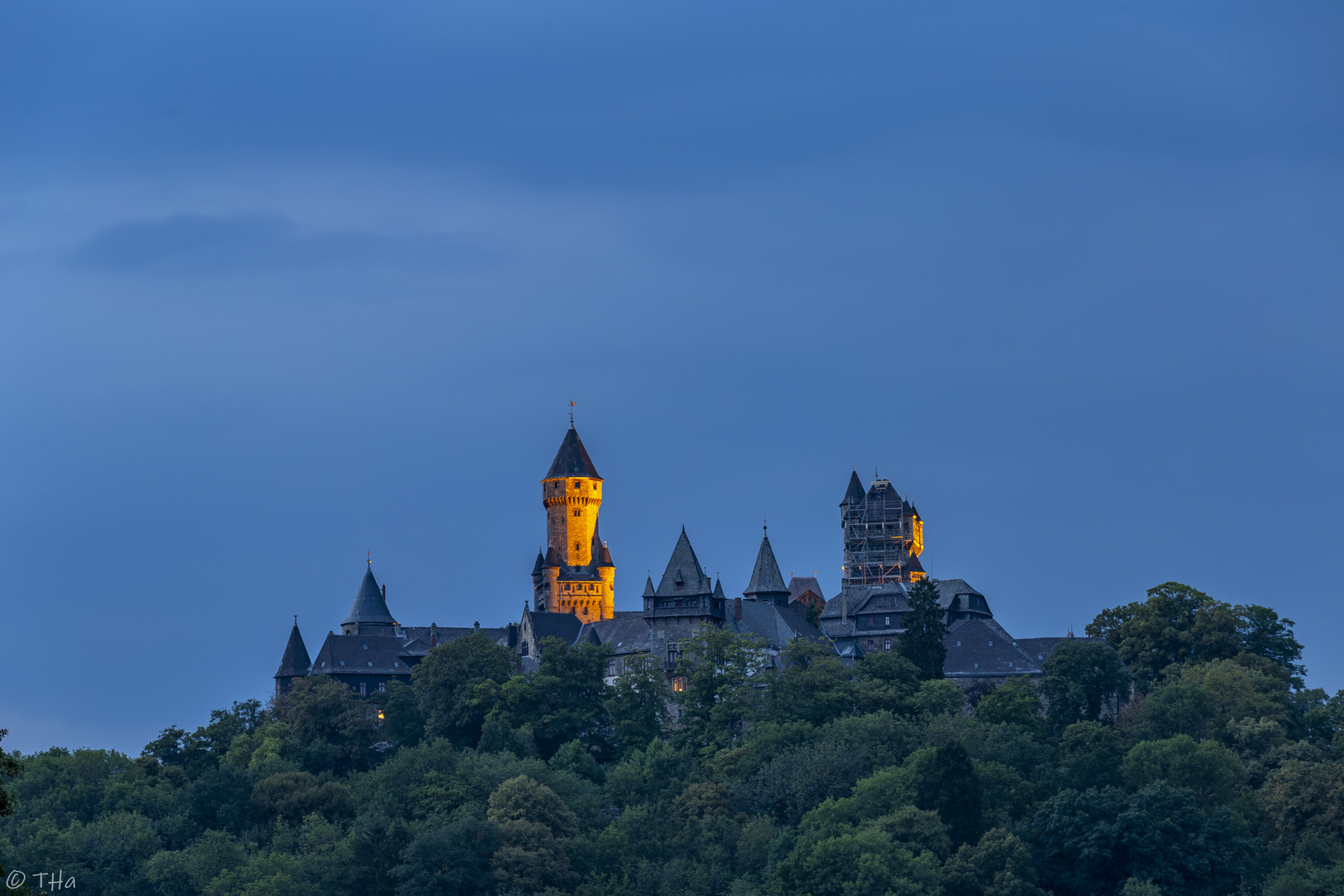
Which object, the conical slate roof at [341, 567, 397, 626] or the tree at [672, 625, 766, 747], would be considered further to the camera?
the conical slate roof at [341, 567, 397, 626]

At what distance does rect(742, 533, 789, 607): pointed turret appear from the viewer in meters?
118

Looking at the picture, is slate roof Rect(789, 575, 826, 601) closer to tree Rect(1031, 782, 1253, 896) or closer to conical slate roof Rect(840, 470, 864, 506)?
conical slate roof Rect(840, 470, 864, 506)

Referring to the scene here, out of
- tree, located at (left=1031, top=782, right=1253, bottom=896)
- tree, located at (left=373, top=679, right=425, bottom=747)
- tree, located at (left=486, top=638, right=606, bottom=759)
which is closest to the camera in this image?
tree, located at (left=1031, top=782, right=1253, bottom=896)

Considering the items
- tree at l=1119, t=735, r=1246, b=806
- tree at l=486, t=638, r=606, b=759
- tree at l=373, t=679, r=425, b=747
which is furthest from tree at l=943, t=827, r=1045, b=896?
tree at l=373, t=679, r=425, b=747

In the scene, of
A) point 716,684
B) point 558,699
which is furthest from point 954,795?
point 558,699

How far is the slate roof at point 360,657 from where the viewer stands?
119 m

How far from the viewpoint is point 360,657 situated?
12100 centimetres

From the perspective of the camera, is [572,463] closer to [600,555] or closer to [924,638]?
[600,555]

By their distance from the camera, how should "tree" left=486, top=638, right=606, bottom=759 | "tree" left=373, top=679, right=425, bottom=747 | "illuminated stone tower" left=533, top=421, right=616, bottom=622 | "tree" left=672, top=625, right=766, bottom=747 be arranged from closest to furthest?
"tree" left=672, top=625, right=766, bottom=747 < "tree" left=486, top=638, right=606, bottom=759 < "tree" left=373, top=679, right=425, bottom=747 < "illuminated stone tower" left=533, top=421, right=616, bottom=622

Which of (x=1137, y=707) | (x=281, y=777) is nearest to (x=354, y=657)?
(x=281, y=777)

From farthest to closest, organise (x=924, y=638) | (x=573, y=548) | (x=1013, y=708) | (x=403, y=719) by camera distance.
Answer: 1. (x=573, y=548)
2. (x=403, y=719)
3. (x=924, y=638)
4. (x=1013, y=708)

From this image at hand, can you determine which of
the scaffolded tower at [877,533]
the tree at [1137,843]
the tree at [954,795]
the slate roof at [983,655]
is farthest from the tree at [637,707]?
the scaffolded tower at [877,533]

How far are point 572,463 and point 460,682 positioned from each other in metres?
43.7

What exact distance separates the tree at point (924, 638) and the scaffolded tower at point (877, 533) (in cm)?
3745
